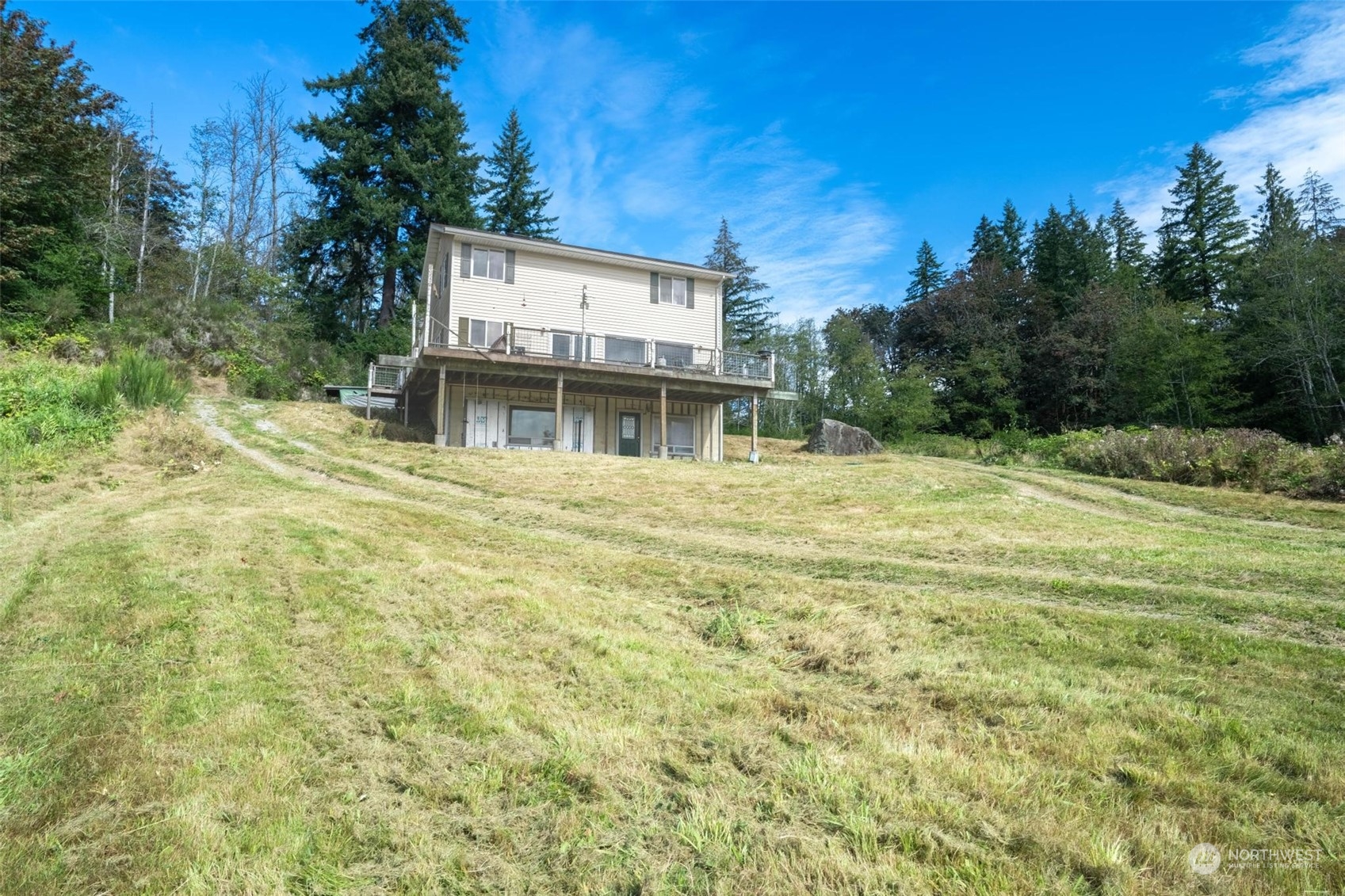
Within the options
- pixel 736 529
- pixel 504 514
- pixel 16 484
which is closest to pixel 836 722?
pixel 736 529

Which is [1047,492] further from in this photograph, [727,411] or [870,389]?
[727,411]

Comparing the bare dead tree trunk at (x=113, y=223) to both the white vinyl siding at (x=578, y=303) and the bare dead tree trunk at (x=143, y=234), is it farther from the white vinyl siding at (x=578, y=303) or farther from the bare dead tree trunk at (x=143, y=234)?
the white vinyl siding at (x=578, y=303)

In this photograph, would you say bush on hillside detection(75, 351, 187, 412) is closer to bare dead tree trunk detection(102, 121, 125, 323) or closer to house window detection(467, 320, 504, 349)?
house window detection(467, 320, 504, 349)

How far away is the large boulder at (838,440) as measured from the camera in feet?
88.8

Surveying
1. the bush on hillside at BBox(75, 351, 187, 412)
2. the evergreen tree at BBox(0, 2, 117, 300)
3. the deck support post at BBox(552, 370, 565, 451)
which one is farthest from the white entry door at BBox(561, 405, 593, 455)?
the evergreen tree at BBox(0, 2, 117, 300)

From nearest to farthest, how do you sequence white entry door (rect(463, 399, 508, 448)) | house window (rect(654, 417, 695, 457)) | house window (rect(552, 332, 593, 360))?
1. white entry door (rect(463, 399, 508, 448))
2. house window (rect(552, 332, 593, 360))
3. house window (rect(654, 417, 695, 457))

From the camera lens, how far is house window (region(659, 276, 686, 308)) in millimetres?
26109

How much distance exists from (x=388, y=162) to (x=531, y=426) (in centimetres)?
1961

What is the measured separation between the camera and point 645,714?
4.14 m

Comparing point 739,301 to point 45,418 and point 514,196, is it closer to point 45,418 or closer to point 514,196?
point 514,196

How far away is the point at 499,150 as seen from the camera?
43.8 meters

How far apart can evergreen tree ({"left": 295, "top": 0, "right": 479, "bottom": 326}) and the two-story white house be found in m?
9.86

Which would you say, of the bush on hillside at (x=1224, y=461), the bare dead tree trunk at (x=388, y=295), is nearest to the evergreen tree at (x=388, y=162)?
the bare dead tree trunk at (x=388, y=295)

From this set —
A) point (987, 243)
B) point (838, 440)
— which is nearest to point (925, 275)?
point (987, 243)
